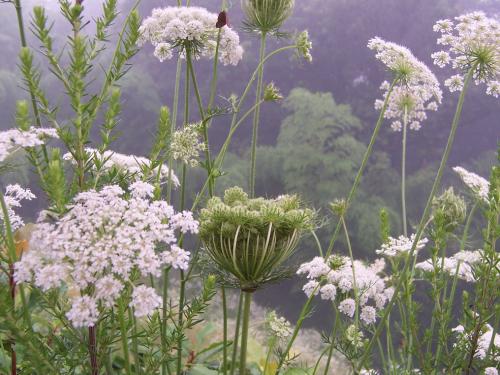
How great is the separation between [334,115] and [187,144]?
13.4 m

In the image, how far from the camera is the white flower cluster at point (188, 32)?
59.2 inches

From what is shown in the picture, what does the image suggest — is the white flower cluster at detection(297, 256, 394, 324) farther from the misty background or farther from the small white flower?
the misty background

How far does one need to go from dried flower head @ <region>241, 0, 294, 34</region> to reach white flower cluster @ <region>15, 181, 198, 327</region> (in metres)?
1.08

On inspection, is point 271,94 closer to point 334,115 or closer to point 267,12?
point 267,12

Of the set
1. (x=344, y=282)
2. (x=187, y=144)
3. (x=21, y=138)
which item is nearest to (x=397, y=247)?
(x=344, y=282)

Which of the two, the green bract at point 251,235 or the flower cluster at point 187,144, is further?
the flower cluster at point 187,144

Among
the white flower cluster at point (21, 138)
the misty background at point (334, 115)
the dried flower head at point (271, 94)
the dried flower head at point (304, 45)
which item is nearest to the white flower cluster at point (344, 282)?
the dried flower head at point (271, 94)

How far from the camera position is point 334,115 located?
1441 cm

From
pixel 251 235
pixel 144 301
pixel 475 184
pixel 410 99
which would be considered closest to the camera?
pixel 144 301

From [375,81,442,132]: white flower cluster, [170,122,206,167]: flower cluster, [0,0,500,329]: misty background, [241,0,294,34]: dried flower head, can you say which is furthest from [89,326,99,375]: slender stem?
[0,0,500,329]: misty background

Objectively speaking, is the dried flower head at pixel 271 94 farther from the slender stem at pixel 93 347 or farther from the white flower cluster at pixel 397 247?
Result: the slender stem at pixel 93 347

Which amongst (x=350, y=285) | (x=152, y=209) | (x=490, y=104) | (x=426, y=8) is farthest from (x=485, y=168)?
(x=152, y=209)

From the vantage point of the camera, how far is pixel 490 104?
1347 centimetres

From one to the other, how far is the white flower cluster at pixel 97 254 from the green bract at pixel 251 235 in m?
0.33
